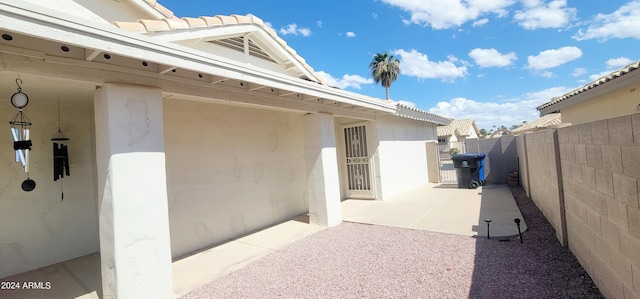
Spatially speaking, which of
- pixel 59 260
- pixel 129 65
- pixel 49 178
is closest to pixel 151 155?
pixel 129 65

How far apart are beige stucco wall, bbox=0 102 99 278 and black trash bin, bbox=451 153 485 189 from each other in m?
12.2

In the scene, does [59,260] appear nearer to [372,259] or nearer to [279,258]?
[279,258]

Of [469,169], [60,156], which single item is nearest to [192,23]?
[60,156]

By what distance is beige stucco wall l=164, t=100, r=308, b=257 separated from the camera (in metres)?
5.72

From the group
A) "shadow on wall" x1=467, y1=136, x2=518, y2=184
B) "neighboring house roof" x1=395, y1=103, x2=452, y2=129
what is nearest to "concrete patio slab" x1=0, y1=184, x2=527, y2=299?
"shadow on wall" x1=467, y1=136, x2=518, y2=184

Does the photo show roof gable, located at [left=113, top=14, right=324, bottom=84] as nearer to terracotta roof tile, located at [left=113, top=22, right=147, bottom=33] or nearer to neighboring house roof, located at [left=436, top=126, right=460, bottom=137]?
terracotta roof tile, located at [left=113, top=22, right=147, bottom=33]

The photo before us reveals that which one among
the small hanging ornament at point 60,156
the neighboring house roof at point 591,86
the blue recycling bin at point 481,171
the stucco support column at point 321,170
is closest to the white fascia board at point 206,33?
the stucco support column at point 321,170

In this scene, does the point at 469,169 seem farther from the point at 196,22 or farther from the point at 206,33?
the point at 196,22

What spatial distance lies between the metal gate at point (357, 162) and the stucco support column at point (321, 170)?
10.3 ft

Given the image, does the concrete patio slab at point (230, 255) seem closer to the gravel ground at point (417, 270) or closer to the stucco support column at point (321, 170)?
the gravel ground at point (417, 270)

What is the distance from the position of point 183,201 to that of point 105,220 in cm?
224

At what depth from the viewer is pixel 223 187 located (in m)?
6.51

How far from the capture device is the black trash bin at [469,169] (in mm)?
11312

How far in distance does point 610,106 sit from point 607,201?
28.5ft
